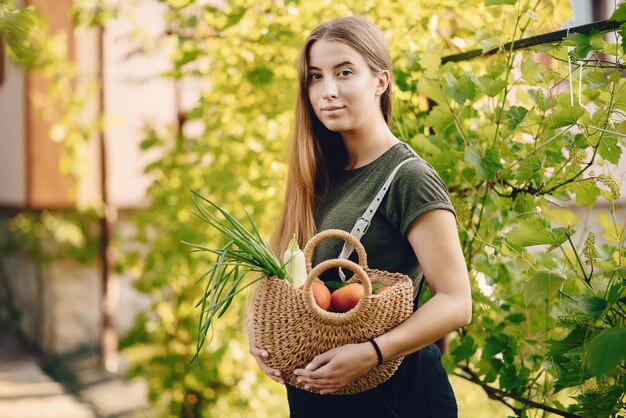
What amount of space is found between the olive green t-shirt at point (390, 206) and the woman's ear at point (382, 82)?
0.18 meters

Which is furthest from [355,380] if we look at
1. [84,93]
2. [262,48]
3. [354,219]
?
[84,93]

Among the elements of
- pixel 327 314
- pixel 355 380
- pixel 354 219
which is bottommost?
pixel 355 380

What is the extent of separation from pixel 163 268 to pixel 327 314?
3.03 metres

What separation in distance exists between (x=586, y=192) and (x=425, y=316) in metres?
0.68

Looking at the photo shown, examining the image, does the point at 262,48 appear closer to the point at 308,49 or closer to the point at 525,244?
the point at 308,49

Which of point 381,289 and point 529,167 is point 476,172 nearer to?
point 529,167

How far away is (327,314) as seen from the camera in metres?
1.55

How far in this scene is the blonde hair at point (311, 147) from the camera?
1.92 meters

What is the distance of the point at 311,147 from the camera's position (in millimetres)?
2059

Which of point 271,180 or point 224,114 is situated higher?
point 224,114

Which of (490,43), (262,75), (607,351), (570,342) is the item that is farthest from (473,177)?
(262,75)

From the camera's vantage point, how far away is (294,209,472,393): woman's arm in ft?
5.19

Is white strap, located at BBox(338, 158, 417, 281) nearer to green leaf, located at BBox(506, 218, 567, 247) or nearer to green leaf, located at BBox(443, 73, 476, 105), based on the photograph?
green leaf, located at BBox(506, 218, 567, 247)

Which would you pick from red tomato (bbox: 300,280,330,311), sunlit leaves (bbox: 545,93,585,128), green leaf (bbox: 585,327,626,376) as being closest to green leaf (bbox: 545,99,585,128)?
sunlit leaves (bbox: 545,93,585,128)
